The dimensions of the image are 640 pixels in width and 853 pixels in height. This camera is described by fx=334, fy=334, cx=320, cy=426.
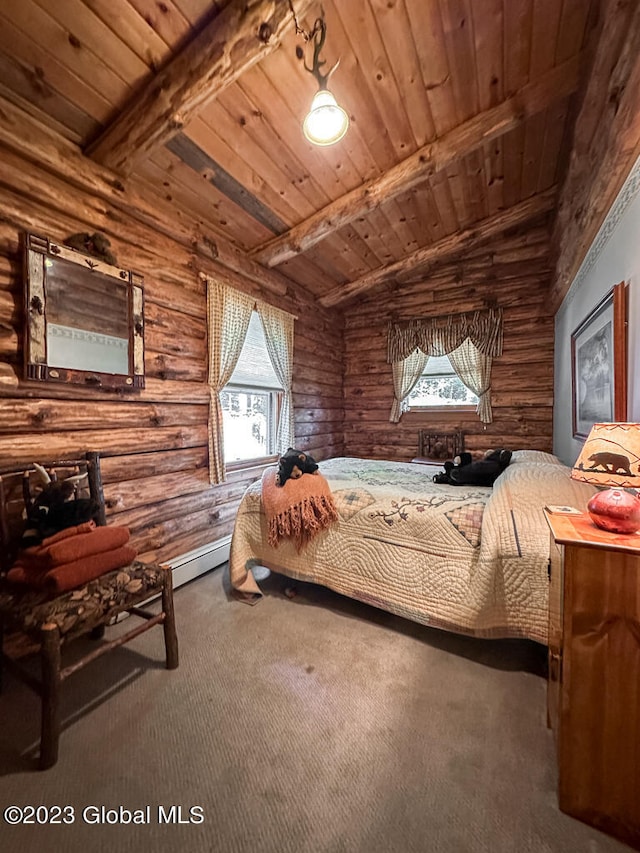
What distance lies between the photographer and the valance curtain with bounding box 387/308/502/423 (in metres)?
3.91

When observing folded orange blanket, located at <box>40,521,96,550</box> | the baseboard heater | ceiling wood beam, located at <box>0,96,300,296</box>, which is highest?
ceiling wood beam, located at <box>0,96,300,296</box>

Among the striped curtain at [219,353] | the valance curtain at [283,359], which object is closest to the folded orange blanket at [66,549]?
the striped curtain at [219,353]

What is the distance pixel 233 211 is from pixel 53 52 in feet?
4.06

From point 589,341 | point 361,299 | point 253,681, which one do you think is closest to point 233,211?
point 361,299

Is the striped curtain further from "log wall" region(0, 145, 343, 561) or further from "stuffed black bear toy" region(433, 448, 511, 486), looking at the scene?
"stuffed black bear toy" region(433, 448, 511, 486)

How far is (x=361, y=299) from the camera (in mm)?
4637

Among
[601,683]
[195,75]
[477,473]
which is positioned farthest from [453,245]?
[601,683]

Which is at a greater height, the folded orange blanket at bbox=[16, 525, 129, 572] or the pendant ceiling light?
the pendant ceiling light

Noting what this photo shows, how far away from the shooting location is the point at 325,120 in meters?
1.65

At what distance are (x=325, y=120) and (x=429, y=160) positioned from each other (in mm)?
1138

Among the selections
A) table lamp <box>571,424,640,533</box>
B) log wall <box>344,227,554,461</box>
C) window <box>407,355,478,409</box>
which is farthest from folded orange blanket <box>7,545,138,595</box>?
window <box>407,355,478,409</box>

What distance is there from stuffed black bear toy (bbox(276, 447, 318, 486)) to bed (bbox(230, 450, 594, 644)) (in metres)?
0.23

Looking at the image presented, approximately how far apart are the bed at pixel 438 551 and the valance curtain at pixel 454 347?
202 centimetres

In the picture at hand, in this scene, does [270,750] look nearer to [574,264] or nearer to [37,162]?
[37,162]
